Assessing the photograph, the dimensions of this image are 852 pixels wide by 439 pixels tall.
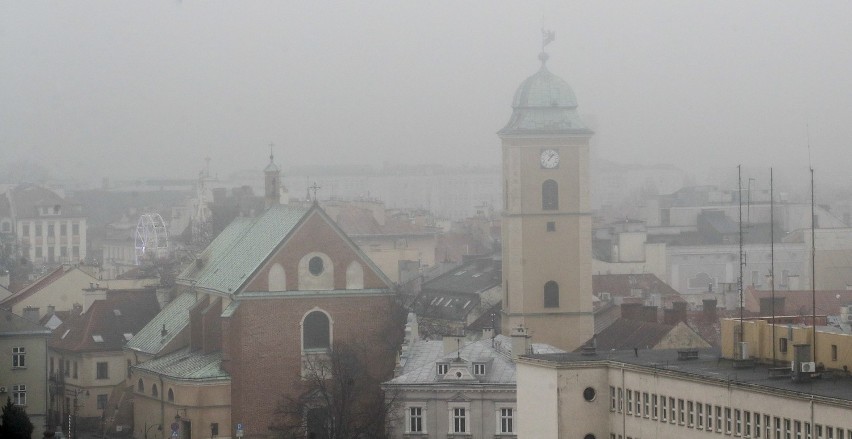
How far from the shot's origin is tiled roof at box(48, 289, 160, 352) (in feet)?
234

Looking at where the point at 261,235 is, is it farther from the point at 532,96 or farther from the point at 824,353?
the point at 824,353

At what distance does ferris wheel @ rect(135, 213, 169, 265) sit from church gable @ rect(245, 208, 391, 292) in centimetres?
4418

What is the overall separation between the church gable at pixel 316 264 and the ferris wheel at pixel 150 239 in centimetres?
4418

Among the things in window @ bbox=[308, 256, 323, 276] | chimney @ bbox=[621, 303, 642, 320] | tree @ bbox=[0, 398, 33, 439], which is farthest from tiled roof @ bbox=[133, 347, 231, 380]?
tree @ bbox=[0, 398, 33, 439]

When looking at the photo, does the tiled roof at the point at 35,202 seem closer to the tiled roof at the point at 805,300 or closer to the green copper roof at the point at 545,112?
the tiled roof at the point at 805,300

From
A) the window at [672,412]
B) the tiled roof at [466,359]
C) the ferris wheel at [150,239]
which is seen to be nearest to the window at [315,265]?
the tiled roof at [466,359]

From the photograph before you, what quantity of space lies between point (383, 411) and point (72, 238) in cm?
7779

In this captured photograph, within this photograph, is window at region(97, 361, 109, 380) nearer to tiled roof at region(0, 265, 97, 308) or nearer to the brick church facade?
the brick church facade

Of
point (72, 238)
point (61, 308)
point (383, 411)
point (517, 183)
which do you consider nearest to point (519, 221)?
point (517, 183)

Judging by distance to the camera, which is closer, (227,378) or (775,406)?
(775,406)

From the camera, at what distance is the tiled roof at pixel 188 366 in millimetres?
62031

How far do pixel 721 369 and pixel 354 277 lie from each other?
24.6m

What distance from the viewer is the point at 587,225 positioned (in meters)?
67.4

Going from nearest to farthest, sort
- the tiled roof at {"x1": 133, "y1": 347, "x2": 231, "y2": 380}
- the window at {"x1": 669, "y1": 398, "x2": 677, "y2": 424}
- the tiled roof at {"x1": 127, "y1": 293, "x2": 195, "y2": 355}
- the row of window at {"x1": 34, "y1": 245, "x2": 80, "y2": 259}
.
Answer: the window at {"x1": 669, "y1": 398, "x2": 677, "y2": 424} → the tiled roof at {"x1": 133, "y1": 347, "x2": 231, "y2": 380} → the tiled roof at {"x1": 127, "y1": 293, "x2": 195, "y2": 355} → the row of window at {"x1": 34, "y1": 245, "x2": 80, "y2": 259}
